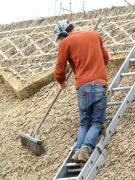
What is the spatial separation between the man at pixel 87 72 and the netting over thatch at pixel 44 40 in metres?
2.43

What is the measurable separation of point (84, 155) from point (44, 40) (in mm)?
5154

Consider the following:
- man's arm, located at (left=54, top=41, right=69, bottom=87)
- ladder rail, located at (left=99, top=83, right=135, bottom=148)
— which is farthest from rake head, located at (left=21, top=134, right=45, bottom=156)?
ladder rail, located at (left=99, top=83, right=135, bottom=148)

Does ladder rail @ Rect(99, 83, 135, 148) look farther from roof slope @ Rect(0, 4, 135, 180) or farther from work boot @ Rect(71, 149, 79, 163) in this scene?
roof slope @ Rect(0, 4, 135, 180)

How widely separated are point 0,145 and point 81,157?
2.49m

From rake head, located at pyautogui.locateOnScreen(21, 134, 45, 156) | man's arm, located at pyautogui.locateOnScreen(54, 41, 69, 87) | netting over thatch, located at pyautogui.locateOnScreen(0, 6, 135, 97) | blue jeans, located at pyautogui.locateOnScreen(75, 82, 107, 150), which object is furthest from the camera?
netting over thatch, located at pyautogui.locateOnScreen(0, 6, 135, 97)

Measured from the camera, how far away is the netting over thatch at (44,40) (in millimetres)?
9605

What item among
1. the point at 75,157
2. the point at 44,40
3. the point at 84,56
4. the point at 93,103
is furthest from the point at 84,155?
the point at 44,40

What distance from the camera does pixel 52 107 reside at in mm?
8266

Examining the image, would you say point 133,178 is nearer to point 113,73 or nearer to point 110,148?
point 110,148

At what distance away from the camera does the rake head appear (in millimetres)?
7539

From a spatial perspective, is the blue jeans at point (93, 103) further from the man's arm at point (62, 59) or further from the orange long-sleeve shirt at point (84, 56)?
the man's arm at point (62, 59)

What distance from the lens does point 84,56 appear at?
6316 mm

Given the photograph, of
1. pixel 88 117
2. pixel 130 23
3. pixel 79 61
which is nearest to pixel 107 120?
pixel 88 117

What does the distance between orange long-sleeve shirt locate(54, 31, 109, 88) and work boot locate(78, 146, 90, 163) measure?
681mm
